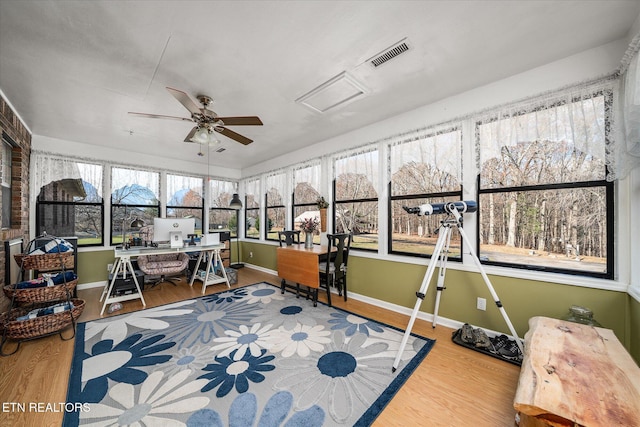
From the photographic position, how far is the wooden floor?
1.38 m

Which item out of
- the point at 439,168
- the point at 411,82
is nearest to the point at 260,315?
the point at 439,168

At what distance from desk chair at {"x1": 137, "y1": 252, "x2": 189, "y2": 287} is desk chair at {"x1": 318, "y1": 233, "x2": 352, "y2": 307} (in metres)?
2.24

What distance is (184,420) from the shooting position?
1.34 metres

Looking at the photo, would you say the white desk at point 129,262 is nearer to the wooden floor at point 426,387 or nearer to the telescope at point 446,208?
the wooden floor at point 426,387

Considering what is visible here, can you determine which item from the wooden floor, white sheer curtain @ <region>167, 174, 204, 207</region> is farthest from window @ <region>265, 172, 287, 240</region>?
the wooden floor

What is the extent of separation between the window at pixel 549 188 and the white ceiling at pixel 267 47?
46 cm

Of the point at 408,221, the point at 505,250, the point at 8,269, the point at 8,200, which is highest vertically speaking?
the point at 8,200

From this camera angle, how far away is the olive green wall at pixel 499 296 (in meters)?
1.73

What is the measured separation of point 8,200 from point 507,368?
551cm

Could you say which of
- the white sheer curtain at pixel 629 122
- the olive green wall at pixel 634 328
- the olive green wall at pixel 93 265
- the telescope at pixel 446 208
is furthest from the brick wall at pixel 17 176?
the olive green wall at pixel 634 328

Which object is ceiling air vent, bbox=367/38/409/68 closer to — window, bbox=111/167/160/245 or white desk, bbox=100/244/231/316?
white desk, bbox=100/244/231/316

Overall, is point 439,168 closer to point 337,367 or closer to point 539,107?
point 539,107

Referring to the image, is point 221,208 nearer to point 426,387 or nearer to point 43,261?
point 43,261

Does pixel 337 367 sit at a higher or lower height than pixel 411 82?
lower
